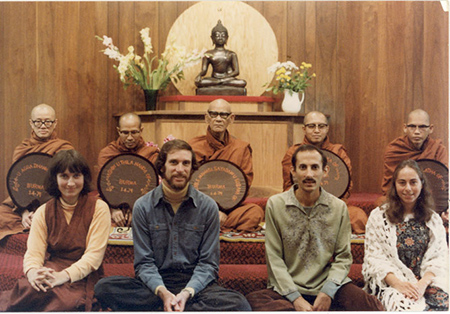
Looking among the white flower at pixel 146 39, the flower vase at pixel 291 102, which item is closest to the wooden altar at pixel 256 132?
the flower vase at pixel 291 102

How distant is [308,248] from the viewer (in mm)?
3523

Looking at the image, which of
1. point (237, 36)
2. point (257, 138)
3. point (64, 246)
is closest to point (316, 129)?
point (257, 138)

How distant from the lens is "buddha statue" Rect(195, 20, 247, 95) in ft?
21.4

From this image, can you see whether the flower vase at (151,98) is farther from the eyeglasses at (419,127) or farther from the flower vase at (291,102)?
the eyeglasses at (419,127)

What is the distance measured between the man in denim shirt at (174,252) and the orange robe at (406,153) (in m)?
2.04

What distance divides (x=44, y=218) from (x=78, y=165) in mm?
383

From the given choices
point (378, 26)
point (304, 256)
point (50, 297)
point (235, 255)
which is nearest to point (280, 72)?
point (378, 26)

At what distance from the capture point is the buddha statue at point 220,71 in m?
6.51

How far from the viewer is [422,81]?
240 inches

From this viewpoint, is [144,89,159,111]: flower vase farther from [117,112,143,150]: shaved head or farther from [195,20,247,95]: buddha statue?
[117,112,143,150]: shaved head

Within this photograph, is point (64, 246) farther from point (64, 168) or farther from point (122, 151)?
point (122, 151)

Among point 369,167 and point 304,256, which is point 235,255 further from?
point 369,167

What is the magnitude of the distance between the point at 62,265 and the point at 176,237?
718 mm

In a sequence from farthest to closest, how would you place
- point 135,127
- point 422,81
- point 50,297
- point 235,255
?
point 422,81
point 135,127
point 235,255
point 50,297
